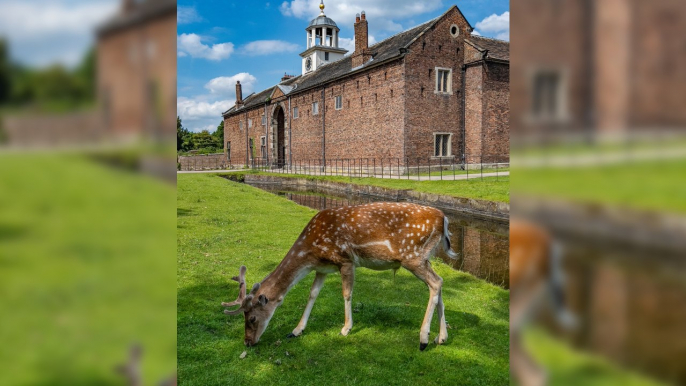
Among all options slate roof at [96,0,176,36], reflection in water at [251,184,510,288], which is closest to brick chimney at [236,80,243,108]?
reflection in water at [251,184,510,288]

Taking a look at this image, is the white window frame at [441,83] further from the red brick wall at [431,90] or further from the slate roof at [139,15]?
the slate roof at [139,15]

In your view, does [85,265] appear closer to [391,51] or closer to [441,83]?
[441,83]

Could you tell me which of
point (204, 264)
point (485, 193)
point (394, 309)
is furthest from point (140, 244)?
point (485, 193)

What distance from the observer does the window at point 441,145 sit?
115 ft

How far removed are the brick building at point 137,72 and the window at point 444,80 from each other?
3582 cm

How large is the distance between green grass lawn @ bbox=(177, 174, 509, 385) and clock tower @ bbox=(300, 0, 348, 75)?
54458 millimetres

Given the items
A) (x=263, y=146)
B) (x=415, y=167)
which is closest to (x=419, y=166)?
(x=415, y=167)

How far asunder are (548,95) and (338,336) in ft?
18.6

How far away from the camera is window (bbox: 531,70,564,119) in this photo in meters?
0.52

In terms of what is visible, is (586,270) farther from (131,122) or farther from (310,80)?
(310,80)

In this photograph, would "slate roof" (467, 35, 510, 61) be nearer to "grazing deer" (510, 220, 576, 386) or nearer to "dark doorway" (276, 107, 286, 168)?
"dark doorway" (276, 107, 286, 168)

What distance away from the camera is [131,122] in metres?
0.68

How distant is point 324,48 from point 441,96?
30.3 metres

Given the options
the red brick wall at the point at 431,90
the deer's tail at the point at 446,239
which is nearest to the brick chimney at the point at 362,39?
the red brick wall at the point at 431,90
